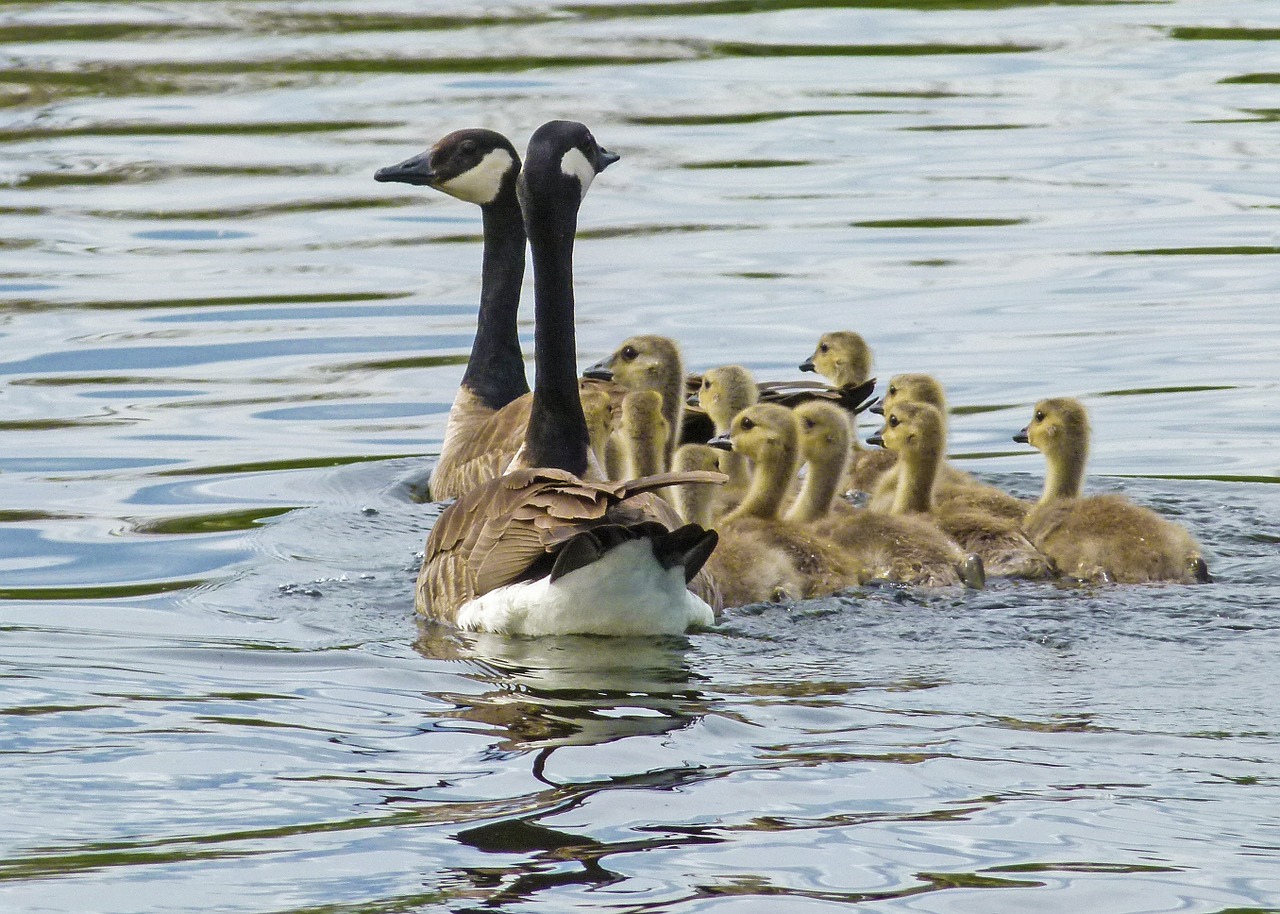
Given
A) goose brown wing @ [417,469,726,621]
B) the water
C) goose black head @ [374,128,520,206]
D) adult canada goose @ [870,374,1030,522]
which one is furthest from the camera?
goose black head @ [374,128,520,206]

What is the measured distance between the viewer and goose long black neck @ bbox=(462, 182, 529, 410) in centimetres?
1343

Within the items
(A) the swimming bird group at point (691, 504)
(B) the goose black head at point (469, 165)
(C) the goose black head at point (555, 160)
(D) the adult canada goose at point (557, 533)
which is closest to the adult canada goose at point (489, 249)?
(B) the goose black head at point (469, 165)

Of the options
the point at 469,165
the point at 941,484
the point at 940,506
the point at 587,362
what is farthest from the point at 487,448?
the point at 587,362

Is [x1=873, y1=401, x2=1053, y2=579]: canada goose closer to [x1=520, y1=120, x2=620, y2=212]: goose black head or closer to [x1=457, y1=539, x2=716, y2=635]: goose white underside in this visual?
[x1=457, y1=539, x2=716, y2=635]: goose white underside

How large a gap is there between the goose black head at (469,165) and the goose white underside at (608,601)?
5306 mm

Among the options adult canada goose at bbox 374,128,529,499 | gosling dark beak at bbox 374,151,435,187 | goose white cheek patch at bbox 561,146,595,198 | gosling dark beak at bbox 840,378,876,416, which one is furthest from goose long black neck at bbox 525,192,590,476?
gosling dark beak at bbox 374,151,435,187

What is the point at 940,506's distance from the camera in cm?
1037

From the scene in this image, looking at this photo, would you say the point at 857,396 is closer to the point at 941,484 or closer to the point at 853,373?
the point at 853,373

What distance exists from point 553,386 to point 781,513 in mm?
1539

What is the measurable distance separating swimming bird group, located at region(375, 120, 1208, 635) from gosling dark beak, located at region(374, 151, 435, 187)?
5.83 ft

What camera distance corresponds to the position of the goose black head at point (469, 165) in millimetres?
13297

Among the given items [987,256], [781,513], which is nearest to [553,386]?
[781,513]

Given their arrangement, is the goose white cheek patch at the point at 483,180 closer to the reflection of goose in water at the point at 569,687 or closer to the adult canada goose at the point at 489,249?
the adult canada goose at the point at 489,249

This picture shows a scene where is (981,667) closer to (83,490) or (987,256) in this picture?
(83,490)
